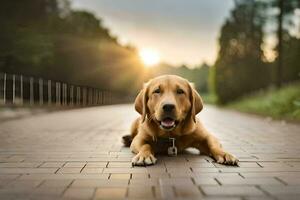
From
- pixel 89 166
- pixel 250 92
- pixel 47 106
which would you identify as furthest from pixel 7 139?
pixel 250 92

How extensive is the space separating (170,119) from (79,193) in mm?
2125

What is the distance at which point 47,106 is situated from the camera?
78.3 ft

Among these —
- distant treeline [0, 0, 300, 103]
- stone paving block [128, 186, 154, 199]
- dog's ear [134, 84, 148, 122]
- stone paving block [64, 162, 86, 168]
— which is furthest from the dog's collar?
distant treeline [0, 0, 300, 103]

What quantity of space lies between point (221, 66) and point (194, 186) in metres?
37.3

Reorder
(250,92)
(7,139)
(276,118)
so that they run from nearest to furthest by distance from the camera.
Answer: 1. (7,139)
2. (276,118)
3. (250,92)

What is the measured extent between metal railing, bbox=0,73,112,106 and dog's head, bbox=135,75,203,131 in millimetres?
11541

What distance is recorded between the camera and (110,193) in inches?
151

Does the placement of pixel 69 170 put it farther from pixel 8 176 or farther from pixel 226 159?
pixel 226 159

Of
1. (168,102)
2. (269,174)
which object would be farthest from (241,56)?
(269,174)

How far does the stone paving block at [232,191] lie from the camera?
12.4 ft

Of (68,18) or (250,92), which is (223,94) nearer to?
(250,92)

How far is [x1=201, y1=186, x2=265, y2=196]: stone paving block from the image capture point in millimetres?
3787

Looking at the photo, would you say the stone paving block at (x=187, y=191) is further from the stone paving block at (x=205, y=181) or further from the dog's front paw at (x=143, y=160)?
the dog's front paw at (x=143, y=160)

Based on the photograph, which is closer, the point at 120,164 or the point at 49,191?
the point at 49,191
